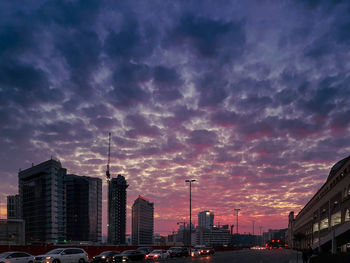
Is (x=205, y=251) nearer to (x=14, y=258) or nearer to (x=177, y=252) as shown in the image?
(x=177, y=252)

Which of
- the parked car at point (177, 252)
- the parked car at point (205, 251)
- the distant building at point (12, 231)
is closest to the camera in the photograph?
the parked car at point (177, 252)

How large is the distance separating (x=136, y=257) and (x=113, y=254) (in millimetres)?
3824

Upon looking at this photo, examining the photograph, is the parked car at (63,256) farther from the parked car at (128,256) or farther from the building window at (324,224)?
the building window at (324,224)

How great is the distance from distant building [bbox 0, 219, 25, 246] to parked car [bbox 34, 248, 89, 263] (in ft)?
271

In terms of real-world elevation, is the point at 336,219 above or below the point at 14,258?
below

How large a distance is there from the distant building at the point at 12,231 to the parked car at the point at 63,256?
82.7 m

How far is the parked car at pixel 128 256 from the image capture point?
4466 centimetres

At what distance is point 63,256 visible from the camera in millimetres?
34875

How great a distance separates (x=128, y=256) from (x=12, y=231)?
8375 centimetres

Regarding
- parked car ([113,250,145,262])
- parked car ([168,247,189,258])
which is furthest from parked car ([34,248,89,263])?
parked car ([168,247,189,258])

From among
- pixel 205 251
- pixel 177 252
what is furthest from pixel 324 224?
pixel 177 252

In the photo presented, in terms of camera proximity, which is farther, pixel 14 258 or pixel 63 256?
pixel 63 256

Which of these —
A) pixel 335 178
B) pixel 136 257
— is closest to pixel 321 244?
pixel 335 178

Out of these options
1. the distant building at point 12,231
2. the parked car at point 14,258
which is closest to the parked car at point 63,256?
the parked car at point 14,258
